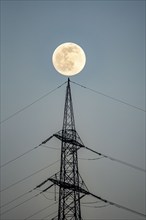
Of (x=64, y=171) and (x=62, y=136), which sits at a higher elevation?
(x=62, y=136)

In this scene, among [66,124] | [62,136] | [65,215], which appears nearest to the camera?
[65,215]

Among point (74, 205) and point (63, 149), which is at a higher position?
point (63, 149)

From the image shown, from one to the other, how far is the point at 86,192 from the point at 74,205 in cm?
149

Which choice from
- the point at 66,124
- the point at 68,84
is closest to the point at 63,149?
the point at 66,124

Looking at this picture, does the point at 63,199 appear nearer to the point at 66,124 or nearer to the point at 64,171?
the point at 64,171

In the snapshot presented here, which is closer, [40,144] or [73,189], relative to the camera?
[73,189]

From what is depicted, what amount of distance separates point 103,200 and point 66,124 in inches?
288

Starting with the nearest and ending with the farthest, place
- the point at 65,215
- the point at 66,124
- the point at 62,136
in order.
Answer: the point at 65,215, the point at 62,136, the point at 66,124

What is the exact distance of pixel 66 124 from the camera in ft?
87.4

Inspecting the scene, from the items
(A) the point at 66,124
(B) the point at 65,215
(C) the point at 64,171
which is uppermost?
(A) the point at 66,124

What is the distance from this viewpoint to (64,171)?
23688mm

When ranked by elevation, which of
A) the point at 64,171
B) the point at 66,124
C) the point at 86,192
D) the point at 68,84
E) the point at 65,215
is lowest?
the point at 65,215

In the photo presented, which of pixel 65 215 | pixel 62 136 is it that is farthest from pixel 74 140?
pixel 65 215

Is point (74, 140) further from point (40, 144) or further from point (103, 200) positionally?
point (103, 200)
